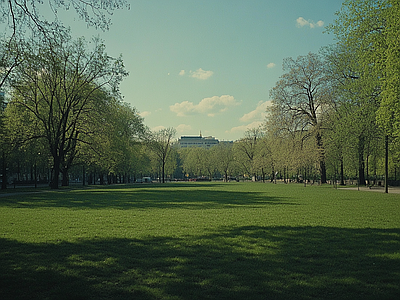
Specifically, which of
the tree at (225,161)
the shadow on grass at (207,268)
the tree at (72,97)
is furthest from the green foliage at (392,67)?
the tree at (225,161)

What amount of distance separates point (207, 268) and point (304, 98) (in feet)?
144

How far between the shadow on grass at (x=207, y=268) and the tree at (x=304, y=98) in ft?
124

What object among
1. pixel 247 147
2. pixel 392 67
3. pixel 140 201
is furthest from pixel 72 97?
pixel 247 147

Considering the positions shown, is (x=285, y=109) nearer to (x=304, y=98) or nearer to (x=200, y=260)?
(x=304, y=98)

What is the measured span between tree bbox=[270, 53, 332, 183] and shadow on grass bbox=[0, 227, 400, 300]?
37.9 m

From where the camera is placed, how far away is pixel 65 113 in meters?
38.9

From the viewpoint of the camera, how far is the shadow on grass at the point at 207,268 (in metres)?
5.57

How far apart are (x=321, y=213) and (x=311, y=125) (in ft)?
109

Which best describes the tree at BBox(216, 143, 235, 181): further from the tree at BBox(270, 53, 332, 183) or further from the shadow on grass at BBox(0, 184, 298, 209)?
the shadow on grass at BBox(0, 184, 298, 209)

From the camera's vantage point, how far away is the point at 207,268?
6.88m

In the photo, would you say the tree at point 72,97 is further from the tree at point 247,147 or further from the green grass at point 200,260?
the tree at point 247,147

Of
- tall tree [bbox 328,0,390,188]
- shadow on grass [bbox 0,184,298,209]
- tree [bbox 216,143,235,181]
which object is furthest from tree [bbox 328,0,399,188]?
tree [bbox 216,143,235,181]

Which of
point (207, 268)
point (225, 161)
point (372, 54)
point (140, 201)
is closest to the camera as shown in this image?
point (207, 268)

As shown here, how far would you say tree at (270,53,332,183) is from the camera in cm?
4590
